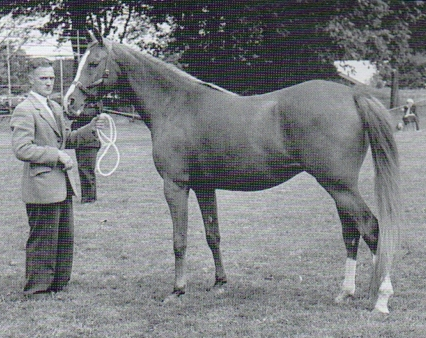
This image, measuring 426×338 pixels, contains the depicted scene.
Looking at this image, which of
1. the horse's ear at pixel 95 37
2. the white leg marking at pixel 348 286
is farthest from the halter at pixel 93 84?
the white leg marking at pixel 348 286

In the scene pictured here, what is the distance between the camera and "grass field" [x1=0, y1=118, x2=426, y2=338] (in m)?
5.09

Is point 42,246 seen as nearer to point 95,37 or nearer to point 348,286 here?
point 95,37

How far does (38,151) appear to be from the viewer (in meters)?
5.75

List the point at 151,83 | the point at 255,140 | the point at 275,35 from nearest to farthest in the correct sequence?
the point at 255,140 → the point at 151,83 → the point at 275,35

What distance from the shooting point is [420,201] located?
37.1 ft

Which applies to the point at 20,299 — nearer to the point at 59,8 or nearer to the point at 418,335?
the point at 418,335

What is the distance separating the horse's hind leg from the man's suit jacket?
8.33ft

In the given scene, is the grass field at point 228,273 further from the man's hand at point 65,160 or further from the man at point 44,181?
the man's hand at point 65,160

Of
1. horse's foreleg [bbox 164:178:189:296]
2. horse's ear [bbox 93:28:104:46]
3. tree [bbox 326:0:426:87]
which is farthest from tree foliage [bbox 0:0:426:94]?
horse's foreleg [bbox 164:178:189:296]

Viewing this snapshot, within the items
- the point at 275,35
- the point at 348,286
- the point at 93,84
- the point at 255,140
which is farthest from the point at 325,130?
the point at 275,35

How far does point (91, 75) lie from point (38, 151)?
34.4 inches

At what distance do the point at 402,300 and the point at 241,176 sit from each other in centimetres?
185

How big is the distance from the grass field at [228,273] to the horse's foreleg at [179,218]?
0.56 ft

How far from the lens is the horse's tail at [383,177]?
527 cm
